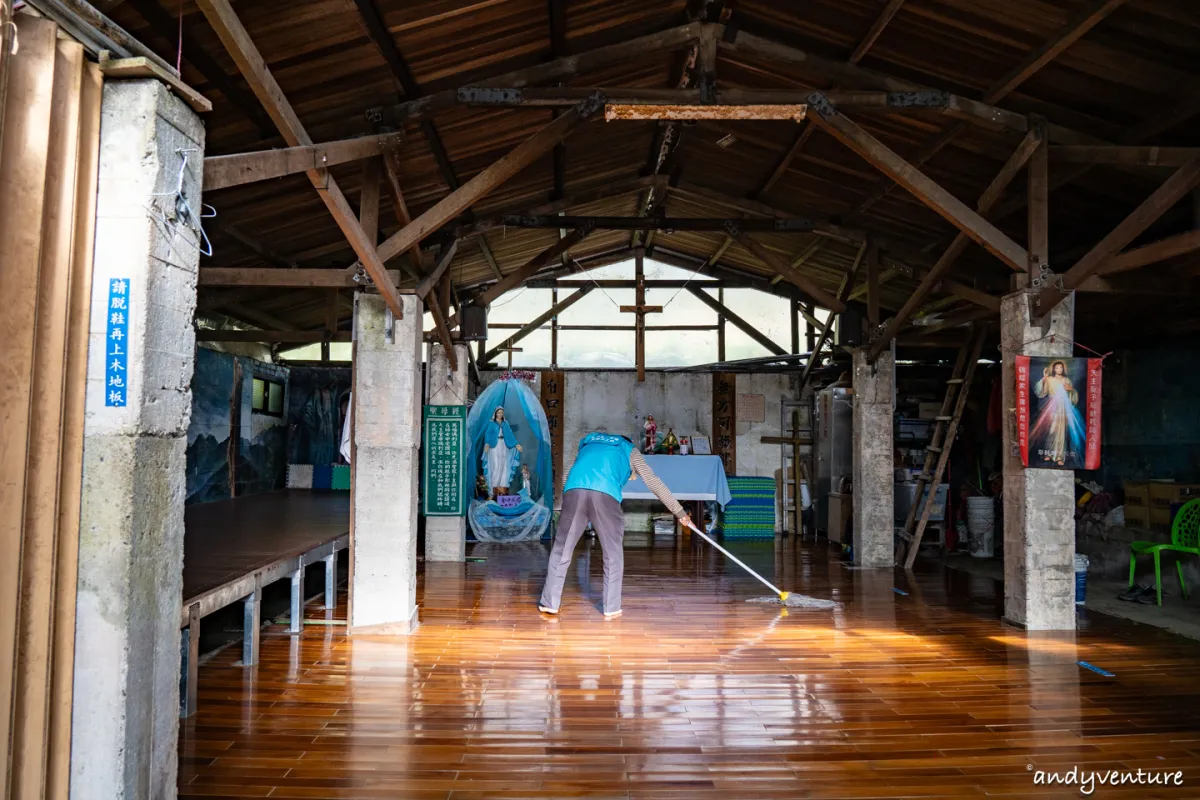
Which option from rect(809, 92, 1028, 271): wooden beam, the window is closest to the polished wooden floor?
rect(809, 92, 1028, 271): wooden beam

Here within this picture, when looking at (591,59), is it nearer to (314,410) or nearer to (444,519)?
(444,519)

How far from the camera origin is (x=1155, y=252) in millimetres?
5156

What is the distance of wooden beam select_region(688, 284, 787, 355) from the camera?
1242cm

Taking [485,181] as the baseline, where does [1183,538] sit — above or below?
below

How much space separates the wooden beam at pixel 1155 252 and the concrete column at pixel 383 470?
495 cm

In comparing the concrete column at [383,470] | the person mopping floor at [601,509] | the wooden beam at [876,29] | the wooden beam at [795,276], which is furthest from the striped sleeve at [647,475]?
the wooden beam at [795,276]

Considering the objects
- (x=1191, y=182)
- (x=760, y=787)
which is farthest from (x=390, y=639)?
(x=1191, y=182)

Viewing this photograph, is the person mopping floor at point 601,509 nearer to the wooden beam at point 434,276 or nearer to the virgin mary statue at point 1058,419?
the wooden beam at point 434,276

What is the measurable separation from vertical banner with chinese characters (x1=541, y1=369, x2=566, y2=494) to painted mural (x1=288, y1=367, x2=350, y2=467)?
2.95 meters

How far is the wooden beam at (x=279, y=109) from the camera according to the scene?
311 cm

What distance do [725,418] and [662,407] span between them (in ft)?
3.24

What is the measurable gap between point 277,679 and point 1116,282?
6448 millimetres

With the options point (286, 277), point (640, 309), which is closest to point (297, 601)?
point (286, 277)

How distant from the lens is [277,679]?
4.55 m
